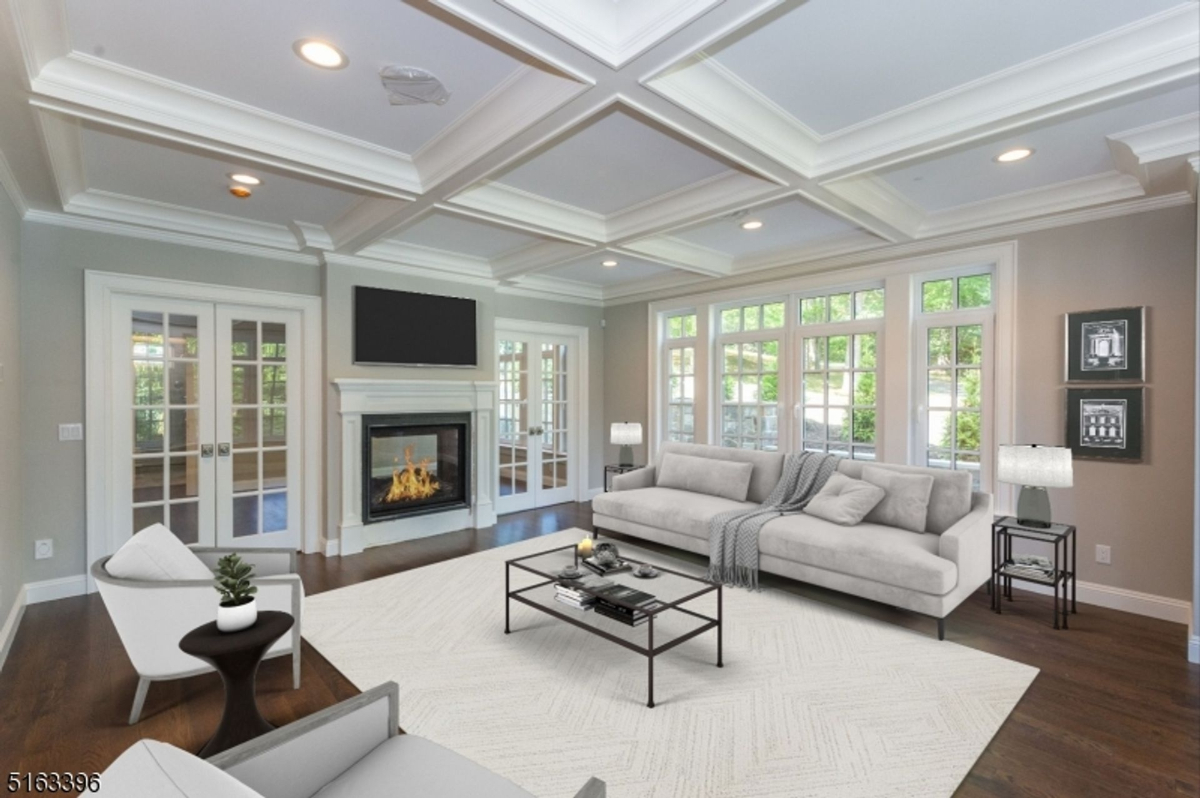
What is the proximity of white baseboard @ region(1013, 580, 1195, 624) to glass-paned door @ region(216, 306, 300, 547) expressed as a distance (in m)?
5.81

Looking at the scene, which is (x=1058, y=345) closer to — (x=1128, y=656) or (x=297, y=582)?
(x=1128, y=656)

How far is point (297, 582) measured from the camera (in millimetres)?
2650

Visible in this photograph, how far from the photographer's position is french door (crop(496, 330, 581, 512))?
6.43 metres

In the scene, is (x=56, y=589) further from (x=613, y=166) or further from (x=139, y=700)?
(x=613, y=166)

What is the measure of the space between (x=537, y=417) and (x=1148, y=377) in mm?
5131

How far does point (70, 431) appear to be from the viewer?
152 inches

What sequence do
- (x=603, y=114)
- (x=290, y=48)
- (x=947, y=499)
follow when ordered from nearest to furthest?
(x=290, y=48), (x=603, y=114), (x=947, y=499)

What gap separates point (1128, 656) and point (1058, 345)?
191 centimetres

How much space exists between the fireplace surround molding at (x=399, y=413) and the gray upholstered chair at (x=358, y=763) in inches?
141

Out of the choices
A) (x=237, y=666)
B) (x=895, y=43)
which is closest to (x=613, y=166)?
(x=895, y=43)

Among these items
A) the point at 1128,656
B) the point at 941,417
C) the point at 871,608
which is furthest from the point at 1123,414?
the point at 871,608

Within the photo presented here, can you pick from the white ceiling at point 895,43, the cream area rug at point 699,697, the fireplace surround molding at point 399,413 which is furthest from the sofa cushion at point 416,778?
the fireplace surround molding at point 399,413

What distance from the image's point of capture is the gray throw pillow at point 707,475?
472 centimetres

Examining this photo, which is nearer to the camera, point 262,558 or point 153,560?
point 153,560
